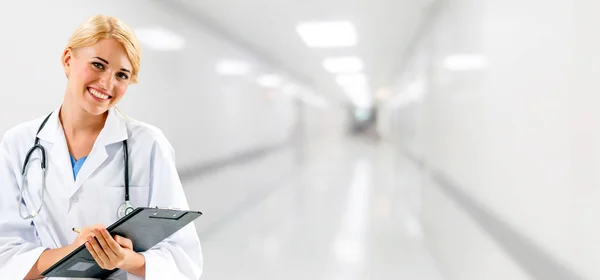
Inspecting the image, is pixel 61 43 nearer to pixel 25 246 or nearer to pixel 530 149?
pixel 25 246

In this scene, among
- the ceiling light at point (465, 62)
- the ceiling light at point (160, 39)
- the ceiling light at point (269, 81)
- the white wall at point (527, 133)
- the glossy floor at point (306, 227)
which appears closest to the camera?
the white wall at point (527, 133)

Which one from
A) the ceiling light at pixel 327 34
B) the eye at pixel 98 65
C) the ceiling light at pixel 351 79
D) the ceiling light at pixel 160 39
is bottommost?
the eye at pixel 98 65

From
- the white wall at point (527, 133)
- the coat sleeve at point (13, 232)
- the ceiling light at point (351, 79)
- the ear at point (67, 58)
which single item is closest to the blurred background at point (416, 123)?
the white wall at point (527, 133)

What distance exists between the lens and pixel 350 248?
204 inches

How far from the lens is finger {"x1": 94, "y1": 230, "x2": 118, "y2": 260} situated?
1.42 meters

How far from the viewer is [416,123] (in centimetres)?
928

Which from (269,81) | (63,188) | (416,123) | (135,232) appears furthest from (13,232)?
(269,81)

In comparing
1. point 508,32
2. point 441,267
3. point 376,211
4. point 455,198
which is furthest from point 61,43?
point 376,211

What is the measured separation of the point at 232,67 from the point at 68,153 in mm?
5711

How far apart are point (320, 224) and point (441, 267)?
2114 mm

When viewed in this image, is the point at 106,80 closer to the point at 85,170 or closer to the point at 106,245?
the point at 85,170

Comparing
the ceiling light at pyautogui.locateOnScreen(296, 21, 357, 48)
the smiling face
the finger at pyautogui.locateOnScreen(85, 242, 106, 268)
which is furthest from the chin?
the ceiling light at pyautogui.locateOnScreen(296, 21, 357, 48)

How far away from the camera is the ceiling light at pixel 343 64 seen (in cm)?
1133

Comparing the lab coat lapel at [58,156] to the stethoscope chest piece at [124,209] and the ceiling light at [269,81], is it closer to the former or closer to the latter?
the stethoscope chest piece at [124,209]
